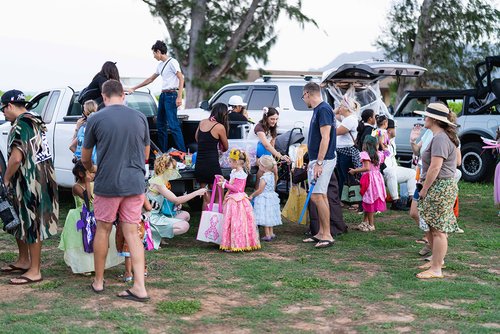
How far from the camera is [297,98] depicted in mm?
12523

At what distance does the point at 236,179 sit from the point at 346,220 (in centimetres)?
258

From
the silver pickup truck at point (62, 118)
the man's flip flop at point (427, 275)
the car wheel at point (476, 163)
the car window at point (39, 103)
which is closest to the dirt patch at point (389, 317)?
the man's flip flop at point (427, 275)

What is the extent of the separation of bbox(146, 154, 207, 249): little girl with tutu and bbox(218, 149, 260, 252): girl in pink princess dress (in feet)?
1.27

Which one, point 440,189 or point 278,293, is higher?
point 440,189

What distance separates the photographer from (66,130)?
33.1 ft

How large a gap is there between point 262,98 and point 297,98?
68 cm

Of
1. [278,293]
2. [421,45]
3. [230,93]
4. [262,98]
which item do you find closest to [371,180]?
[278,293]

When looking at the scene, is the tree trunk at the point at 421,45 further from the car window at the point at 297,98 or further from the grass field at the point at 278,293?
the grass field at the point at 278,293

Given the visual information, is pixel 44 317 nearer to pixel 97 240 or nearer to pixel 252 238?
pixel 97 240

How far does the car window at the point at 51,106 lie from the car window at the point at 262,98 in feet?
11.8

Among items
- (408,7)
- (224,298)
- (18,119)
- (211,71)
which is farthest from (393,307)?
(408,7)

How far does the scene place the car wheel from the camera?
14281mm

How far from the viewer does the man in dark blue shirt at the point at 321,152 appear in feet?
26.1

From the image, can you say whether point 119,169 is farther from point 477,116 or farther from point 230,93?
point 477,116
